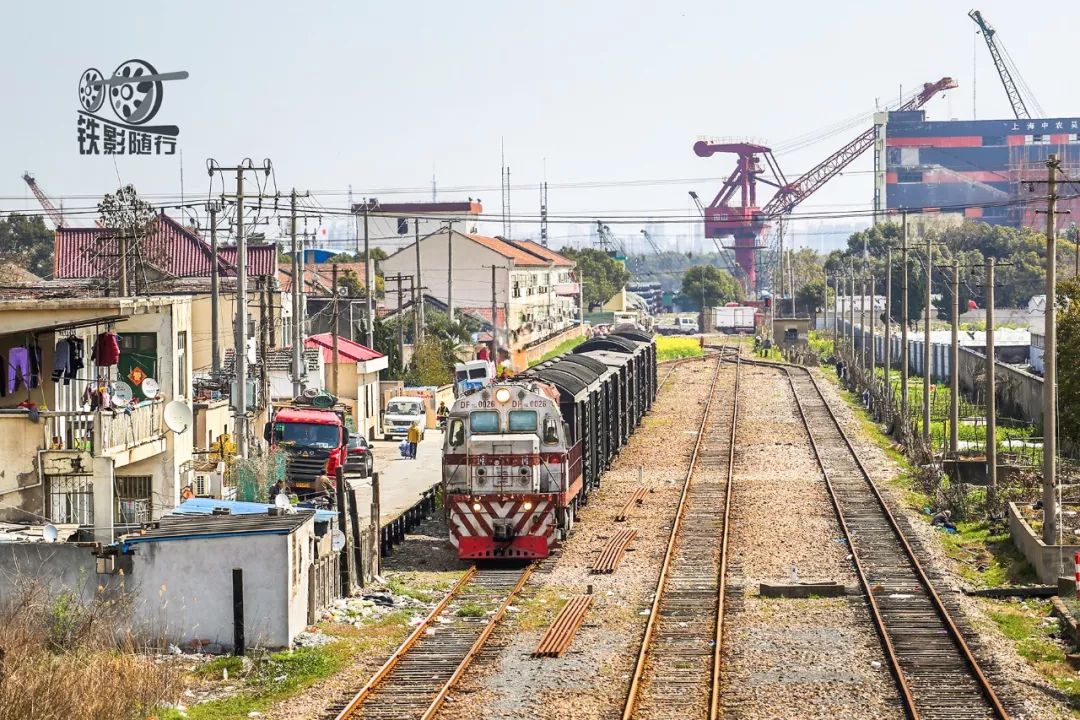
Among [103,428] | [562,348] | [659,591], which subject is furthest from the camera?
[562,348]

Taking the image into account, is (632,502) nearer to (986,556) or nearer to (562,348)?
(986,556)

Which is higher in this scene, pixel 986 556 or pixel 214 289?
pixel 214 289

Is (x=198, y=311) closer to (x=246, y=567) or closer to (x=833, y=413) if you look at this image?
(x=833, y=413)

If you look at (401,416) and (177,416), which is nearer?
(177,416)

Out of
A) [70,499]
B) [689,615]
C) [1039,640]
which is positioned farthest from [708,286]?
[1039,640]

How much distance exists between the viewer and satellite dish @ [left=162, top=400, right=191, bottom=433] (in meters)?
25.6

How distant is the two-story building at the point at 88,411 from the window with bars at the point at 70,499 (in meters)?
0.02

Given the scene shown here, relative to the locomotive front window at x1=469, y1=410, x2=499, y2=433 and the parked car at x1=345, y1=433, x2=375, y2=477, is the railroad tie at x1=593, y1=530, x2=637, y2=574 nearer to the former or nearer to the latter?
the locomotive front window at x1=469, y1=410, x2=499, y2=433

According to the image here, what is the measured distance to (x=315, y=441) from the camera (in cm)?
3612

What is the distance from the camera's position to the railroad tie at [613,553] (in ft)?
79.6

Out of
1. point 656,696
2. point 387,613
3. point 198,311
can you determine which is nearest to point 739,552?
point 387,613

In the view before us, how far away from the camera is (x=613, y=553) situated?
2558 centimetres

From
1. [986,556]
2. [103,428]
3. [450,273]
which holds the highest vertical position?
[450,273]

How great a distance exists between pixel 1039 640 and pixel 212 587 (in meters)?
10.7
